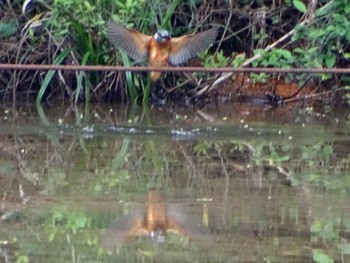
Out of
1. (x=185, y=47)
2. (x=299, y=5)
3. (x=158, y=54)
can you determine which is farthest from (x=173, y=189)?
(x=299, y=5)

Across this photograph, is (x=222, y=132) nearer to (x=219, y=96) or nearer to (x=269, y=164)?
(x=269, y=164)

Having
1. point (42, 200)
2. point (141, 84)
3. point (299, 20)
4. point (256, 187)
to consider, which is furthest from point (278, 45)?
point (42, 200)

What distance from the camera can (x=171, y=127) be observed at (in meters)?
7.29

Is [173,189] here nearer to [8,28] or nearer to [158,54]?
[158,54]

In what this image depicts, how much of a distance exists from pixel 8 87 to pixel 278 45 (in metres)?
2.26

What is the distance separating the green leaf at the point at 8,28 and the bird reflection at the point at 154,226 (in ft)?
14.6

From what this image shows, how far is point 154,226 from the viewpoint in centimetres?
435

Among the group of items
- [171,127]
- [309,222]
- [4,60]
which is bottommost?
[309,222]

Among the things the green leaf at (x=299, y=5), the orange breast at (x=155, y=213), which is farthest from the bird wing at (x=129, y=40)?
the orange breast at (x=155, y=213)

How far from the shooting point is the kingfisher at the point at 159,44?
292 inches

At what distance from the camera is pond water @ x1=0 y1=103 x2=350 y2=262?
403 centimetres

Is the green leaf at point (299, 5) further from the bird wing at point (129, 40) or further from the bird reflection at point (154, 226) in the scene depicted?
the bird reflection at point (154, 226)

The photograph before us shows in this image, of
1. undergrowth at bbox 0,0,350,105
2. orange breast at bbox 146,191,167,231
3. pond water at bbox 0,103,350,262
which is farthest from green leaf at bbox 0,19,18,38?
orange breast at bbox 146,191,167,231

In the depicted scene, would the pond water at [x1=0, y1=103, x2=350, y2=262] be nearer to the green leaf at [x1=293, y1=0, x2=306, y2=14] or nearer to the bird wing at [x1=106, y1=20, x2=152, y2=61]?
the bird wing at [x1=106, y1=20, x2=152, y2=61]
